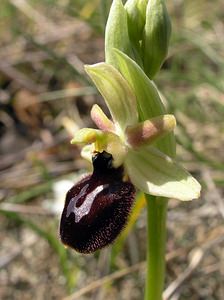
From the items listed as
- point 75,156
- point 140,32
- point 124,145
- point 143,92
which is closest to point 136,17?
point 140,32

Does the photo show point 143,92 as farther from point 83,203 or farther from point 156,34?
point 83,203

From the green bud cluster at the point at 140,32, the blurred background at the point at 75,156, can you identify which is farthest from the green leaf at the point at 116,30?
the blurred background at the point at 75,156

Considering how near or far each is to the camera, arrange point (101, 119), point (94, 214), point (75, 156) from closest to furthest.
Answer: point (94, 214) < point (101, 119) < point (75, 156)

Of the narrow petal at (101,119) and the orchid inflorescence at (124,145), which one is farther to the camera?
the narrow petal at (101,119)

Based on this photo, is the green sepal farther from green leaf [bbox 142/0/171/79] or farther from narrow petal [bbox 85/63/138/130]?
narrow petal [bbox 85/63/138/130]

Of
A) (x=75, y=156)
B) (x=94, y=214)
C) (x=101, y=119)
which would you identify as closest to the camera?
(x=94, y=214)

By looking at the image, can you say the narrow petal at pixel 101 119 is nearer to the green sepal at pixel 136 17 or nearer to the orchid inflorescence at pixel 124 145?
the orchid inflorescence at pixel 124 145

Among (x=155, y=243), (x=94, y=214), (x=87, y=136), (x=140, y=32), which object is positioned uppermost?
(x=140, y=32)

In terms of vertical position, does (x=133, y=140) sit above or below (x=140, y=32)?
below
